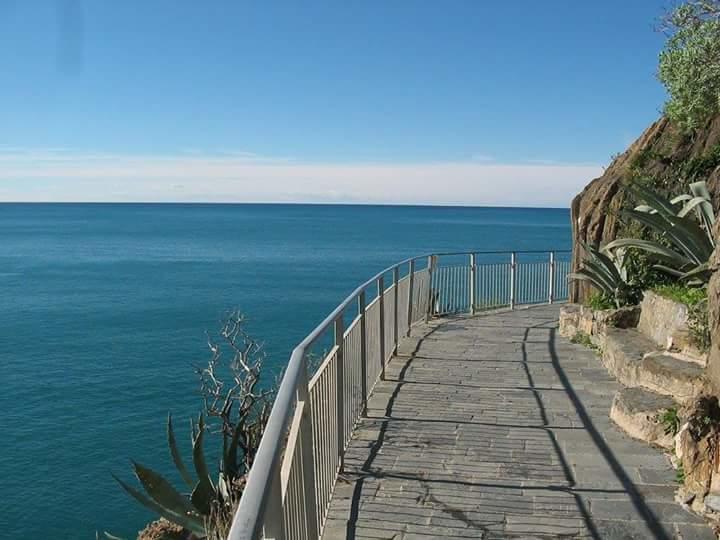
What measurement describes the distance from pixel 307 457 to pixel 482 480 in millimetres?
2049

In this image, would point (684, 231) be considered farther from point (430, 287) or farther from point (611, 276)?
point (430, 287)

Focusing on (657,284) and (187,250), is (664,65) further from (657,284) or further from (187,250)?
(187,250)

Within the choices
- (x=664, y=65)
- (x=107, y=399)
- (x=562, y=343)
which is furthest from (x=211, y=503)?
(x=107, y=399)

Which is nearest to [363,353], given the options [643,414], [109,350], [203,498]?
[203,498]

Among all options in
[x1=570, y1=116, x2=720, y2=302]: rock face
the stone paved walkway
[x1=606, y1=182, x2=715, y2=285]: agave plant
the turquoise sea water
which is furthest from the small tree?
the turquoise sea water

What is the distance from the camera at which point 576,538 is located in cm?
446

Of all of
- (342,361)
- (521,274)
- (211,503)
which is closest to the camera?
(342,361)

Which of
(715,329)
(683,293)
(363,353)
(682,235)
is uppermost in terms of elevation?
(682,235)

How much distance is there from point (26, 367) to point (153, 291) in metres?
19.8

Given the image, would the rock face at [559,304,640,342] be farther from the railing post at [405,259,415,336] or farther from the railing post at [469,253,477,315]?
the railing post at [405,259,415,336]

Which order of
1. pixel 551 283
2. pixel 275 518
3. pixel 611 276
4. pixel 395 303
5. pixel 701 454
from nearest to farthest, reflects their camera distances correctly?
pixel 275 518 < pixel 701 454 < pixel 395 303 < pixel 611 276 < pixel 551 283

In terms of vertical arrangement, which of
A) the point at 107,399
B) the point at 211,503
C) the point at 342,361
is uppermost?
the point at 342,361

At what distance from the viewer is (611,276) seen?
10938mm

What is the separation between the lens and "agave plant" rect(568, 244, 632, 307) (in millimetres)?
10883
